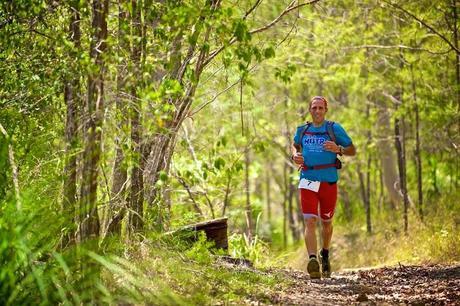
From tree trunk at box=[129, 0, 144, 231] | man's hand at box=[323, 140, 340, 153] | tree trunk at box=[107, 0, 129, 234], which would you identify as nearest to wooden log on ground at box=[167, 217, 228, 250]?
man's hand at box=[323, 140, 340, 153]

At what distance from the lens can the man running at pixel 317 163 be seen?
8.76 meters

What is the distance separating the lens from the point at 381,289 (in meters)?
7.57

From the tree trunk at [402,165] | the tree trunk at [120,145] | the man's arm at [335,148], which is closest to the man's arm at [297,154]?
the man's arm at [335,148]

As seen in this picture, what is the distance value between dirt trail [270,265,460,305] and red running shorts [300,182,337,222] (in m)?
0.79

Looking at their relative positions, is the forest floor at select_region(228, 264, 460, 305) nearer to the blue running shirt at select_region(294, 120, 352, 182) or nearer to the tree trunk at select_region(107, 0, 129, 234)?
the blue running shirt at select_region(294, 120, 352, 182)

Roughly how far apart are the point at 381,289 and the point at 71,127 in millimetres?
3626

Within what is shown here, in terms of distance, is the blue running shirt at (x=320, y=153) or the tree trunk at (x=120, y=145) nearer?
the tree trunk at (x=120, y=145)

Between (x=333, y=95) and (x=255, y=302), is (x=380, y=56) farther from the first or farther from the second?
(x=255, y=302)

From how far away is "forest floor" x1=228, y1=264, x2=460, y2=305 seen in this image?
6453 mm

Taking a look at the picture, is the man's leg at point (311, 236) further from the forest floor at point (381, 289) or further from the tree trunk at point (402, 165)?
the tree trunk at point (402, 165)

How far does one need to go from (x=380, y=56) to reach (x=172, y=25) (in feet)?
32.4

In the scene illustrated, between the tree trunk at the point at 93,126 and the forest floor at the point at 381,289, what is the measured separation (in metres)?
1.50

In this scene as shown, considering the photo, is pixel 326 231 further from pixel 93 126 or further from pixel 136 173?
pixel 93 126

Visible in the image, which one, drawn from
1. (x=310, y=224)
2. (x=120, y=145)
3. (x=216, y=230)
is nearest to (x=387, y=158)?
(x=216, y=230)
